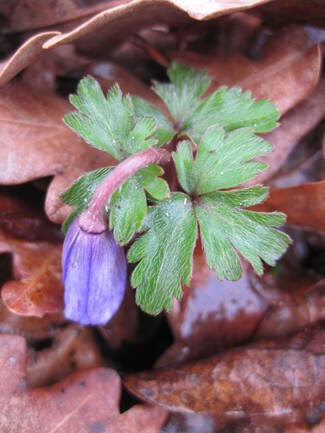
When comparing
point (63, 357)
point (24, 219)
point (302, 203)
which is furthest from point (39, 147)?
point (302, 203)

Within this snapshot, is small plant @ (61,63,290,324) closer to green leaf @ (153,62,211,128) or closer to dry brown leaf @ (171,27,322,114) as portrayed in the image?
green leaf @ (153,62,211,128)

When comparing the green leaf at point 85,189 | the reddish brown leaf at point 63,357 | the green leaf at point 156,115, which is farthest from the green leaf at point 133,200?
the reddish brown leaf at point 63,357

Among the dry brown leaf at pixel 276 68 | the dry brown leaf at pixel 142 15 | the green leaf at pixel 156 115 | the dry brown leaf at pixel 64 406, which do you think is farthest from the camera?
the dry brown leaf at pixel 276 68

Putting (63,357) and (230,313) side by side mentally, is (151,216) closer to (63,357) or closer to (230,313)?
(230,313)

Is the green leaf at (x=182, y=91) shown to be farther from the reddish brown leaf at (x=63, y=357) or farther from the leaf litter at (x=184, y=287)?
the reddish brown leaf at (x=63, y=357)

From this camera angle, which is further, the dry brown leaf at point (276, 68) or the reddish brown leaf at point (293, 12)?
the dry brown leaf at point (276, 68)

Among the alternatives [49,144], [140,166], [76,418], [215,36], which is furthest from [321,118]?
[76,418]

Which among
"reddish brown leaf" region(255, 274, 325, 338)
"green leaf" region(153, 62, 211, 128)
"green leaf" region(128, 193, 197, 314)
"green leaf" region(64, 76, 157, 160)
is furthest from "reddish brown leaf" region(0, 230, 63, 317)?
"reddish brown leaf" region(255, 274, 325, 338)
